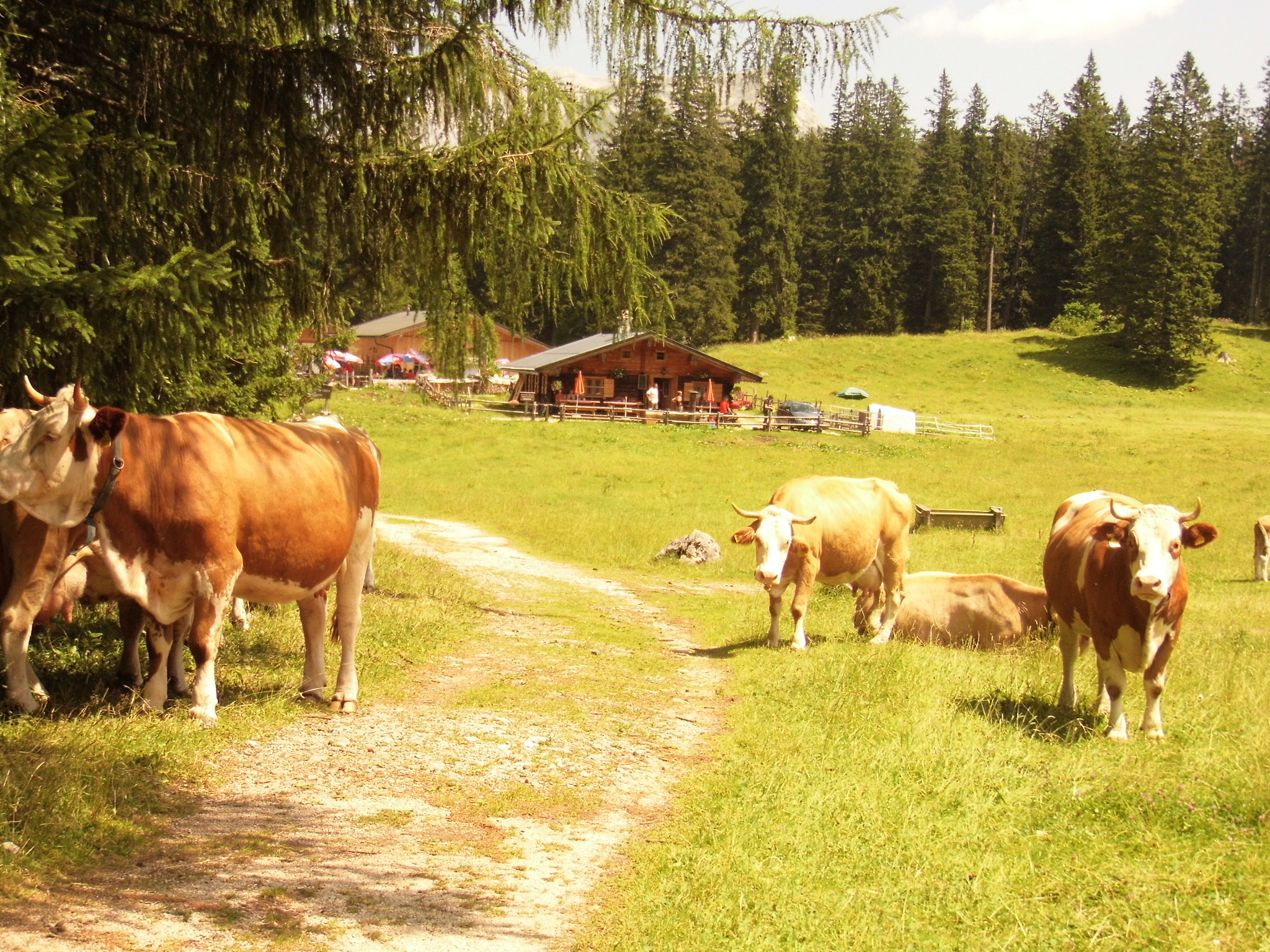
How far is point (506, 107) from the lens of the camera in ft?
34.8

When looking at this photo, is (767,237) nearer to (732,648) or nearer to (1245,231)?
(1245,231)

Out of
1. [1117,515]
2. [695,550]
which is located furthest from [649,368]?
[1117,515]

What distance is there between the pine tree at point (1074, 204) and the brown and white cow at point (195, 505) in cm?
9294

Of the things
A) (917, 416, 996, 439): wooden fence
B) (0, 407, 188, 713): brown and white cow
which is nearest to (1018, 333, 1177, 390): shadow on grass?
(917, 416, 996, 439): wooden fence

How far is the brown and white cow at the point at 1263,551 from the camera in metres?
19.9

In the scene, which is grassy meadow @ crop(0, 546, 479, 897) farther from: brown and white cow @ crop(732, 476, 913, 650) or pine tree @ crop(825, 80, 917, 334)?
pine tree @ crop(825, 80, 917, 334)

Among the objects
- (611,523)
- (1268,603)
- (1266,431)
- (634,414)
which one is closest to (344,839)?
(1268,603)

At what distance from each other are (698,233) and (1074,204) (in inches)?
1458

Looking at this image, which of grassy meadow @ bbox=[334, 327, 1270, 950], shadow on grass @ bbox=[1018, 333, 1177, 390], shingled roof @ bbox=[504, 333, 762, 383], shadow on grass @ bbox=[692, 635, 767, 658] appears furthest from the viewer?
shadow on grass @ bbox=[1018, 333, 1177, 390]

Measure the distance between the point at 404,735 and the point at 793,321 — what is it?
8544cm

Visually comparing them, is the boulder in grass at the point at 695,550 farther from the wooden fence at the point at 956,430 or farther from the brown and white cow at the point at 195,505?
the wooden fence at the point at 956,430

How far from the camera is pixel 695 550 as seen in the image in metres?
19.5

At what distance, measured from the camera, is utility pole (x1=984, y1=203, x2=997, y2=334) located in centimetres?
9444

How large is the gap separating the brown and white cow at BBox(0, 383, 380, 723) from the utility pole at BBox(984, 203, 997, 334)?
90536mm
